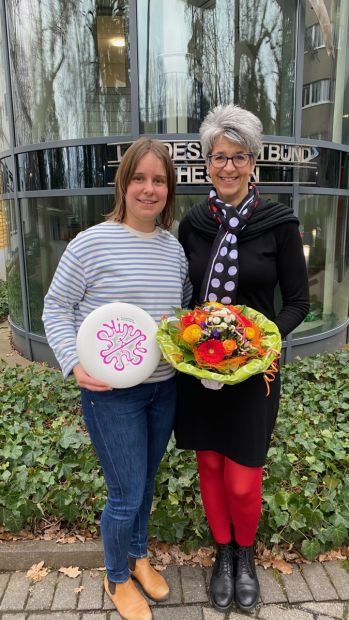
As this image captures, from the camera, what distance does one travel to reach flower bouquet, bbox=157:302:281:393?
171 cm

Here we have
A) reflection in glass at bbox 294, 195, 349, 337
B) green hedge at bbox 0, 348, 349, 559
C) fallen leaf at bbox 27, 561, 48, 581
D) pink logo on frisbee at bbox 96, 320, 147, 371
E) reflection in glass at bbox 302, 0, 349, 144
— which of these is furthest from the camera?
reflection in glass at bbox 294, 195, 349, 337

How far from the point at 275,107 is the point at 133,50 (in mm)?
1582

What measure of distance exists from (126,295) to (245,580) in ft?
4.90

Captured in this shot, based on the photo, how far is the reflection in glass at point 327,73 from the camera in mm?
5125

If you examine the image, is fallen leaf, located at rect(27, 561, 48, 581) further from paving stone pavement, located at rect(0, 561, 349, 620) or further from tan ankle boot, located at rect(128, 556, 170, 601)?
tan ankle boot, located at rect(128, 556, 170, 601)

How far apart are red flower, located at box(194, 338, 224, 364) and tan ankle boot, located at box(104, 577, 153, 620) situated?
122 centimetres

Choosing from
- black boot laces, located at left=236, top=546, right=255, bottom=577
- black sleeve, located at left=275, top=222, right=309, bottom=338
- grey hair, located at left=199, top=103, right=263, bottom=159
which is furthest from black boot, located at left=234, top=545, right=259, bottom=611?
grey hair, located at left=199, top=103, right=263, bottom=159

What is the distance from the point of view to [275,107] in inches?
205

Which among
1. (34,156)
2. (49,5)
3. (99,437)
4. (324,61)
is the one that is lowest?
(99,437)

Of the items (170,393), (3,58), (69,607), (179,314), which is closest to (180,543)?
(69,607)

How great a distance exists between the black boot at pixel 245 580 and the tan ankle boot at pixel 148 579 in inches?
13.6

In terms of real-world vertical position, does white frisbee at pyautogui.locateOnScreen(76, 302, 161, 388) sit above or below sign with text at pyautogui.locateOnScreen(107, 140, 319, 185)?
below

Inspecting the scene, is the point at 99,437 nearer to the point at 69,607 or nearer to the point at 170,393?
the point at 170,393

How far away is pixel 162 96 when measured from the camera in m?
4.94
